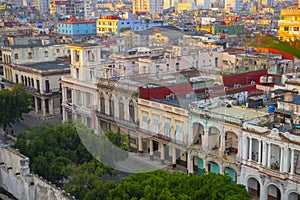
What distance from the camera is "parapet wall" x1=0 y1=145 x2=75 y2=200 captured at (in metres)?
33.6

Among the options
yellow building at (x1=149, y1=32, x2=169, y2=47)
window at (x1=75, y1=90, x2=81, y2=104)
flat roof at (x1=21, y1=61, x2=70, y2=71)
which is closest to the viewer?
window at (x1=75, y1=90, x2=81, y2=104)

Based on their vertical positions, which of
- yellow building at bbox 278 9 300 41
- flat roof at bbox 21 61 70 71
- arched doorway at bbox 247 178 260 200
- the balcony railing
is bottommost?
arched doorway at bbox 247 178 260 200

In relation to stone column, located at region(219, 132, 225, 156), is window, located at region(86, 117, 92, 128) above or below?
below

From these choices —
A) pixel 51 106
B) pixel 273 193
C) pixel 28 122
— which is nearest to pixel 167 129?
pixel 273 193

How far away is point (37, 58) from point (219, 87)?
38240 millimetres

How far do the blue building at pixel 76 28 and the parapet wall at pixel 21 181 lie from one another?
9750cm

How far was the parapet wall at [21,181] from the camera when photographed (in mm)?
33562

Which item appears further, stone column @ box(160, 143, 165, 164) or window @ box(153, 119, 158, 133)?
window @ box(153, 119, 158, 133)

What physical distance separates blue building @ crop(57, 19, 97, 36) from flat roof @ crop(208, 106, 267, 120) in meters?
99.2

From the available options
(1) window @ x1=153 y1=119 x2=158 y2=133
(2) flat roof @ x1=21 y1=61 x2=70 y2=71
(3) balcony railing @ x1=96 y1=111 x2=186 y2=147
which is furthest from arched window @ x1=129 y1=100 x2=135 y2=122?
(2) flat roof @ x1=21 y1=61 x2=70 y2=71

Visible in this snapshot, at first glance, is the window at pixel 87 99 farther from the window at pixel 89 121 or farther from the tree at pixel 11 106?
the tree at pixel 11 106

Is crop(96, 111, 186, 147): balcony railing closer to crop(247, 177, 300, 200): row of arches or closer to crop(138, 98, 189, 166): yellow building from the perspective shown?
crop(138, 98, 189, 166): yellow building

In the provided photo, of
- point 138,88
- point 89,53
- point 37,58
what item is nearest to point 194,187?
point 138,88

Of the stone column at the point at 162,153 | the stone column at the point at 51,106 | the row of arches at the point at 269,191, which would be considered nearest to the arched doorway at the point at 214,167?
the row of arches at the point at 269,191
